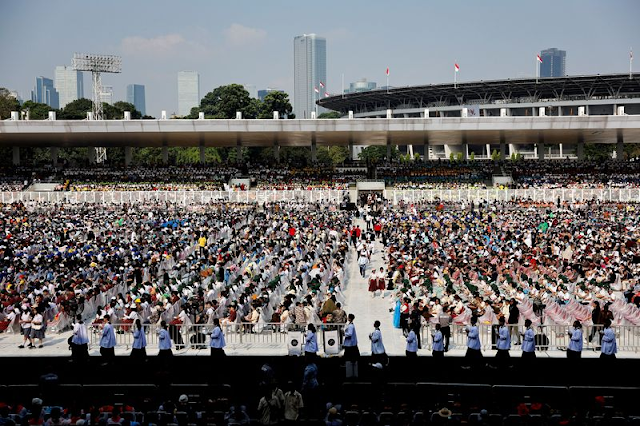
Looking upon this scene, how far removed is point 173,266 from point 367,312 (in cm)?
996

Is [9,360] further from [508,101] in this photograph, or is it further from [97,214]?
[508,101]

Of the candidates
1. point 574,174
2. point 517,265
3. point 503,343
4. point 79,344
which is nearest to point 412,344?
point 503,343

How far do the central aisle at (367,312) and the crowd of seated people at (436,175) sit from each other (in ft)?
88.8

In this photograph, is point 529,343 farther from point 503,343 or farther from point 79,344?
point 79,344

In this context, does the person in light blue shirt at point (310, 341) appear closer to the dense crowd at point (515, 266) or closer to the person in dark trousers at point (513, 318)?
the dense crowd at point (515, 266)

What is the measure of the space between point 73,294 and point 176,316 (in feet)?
11.2

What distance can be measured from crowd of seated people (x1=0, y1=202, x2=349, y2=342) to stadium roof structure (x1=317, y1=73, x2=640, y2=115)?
211 ft

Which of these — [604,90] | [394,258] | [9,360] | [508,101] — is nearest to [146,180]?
[394,258]

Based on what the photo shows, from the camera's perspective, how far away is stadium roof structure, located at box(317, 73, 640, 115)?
92.9 meters

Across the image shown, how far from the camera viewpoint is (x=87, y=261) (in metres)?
25.0

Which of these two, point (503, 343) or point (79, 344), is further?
point (79, 344)

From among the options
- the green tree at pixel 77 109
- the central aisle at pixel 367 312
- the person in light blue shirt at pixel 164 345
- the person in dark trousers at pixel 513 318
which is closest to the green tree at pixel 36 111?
the green tree at pixel 77 109

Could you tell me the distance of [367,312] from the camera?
2030 cm

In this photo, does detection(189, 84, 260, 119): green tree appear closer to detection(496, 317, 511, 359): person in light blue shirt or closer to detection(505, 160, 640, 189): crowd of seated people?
detection(505, 160, 640, 189): crowd of seated people
